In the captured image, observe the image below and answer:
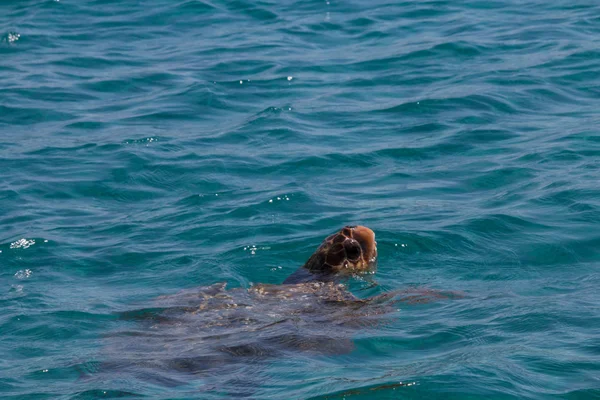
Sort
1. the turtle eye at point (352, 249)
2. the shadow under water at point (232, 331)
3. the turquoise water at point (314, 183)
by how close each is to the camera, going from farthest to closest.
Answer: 1. the turtle eye at point (352, 249)
2. the turquoise water at point (314, 183)
3. the shadow under water at point (232, 331)

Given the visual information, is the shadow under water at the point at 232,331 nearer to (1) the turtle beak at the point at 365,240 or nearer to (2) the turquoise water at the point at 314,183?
(2) the turquoise water at the point at 314,183

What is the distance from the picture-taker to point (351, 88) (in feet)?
44.8

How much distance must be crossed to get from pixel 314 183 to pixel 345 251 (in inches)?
93.7

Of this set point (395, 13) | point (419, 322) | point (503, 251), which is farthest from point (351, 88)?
point (419, 322)

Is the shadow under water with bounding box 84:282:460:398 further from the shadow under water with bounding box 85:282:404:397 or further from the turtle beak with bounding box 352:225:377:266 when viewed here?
the turtle beak with bounding box 352:225:377:266

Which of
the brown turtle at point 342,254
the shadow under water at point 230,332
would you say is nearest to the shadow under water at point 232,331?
the shadow under water at point 230,332

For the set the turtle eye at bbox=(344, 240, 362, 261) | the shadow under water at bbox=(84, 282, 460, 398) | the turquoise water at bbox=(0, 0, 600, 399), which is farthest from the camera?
the turtle eye at bbox=(344, 240, 362, 261)

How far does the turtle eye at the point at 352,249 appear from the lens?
26.2 feet

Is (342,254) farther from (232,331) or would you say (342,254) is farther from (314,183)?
(314,183)

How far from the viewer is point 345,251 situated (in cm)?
798

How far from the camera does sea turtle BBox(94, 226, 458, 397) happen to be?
6109 millimetres

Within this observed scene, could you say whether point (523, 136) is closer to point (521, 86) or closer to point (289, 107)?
point (521, 86)

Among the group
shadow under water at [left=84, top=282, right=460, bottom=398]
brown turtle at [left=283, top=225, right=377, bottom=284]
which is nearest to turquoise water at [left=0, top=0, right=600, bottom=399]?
shadow under water at [left=84, top=282, right=460, bottom=398]

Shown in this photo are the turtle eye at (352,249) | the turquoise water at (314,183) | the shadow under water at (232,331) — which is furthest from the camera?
the turtle eye at (352,249)
